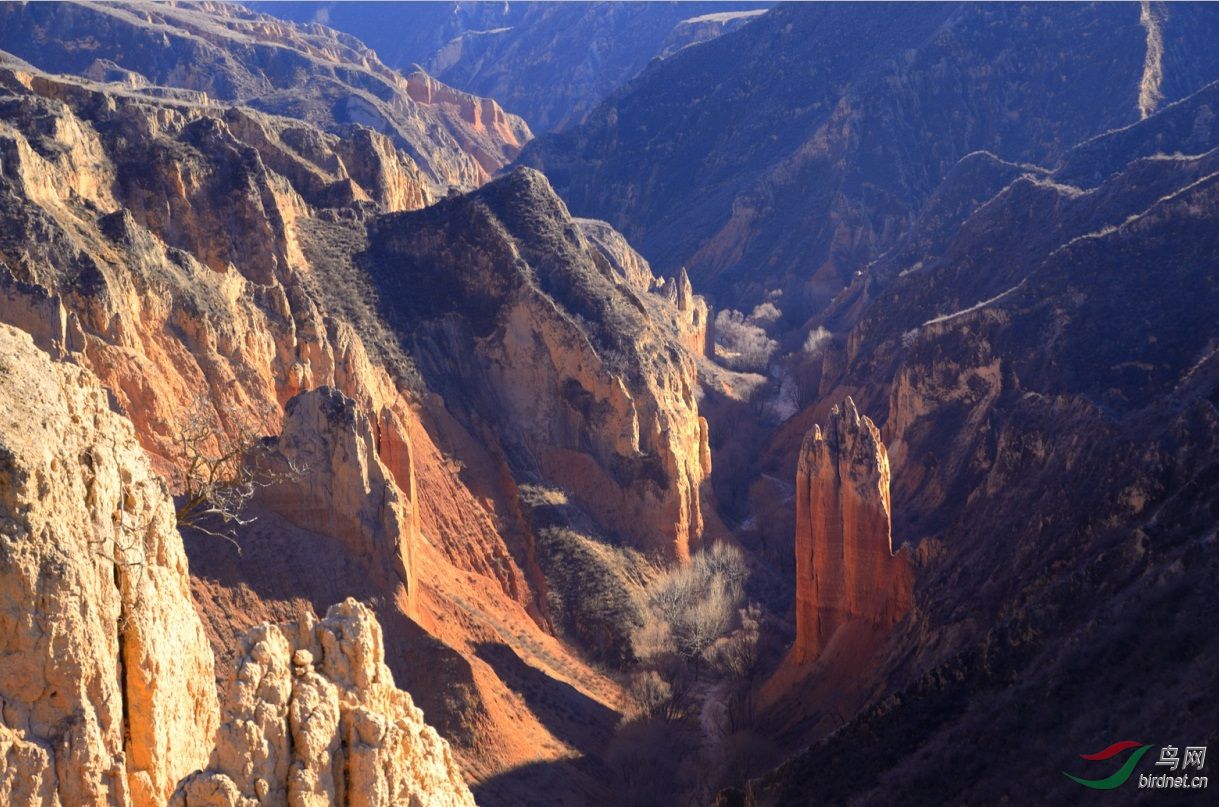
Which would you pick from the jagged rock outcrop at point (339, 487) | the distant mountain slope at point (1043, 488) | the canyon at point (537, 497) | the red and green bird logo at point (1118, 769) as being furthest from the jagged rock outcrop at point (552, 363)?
the red and green bird logo at point (1118, 769)

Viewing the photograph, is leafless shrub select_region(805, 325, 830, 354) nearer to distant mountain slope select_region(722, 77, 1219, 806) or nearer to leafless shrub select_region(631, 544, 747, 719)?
distant mountain slope select_region(722, 77, 1219, 806)

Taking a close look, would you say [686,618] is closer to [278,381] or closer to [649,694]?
[649,694]

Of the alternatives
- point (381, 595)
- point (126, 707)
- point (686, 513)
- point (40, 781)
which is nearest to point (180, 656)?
point (126, 707)

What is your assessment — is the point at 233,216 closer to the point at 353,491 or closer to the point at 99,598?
the point at 353,491

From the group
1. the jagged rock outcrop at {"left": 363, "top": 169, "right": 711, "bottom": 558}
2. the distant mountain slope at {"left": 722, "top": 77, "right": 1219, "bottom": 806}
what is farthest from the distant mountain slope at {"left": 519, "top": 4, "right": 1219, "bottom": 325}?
the jagged rock outcrop at {"left": 363, "top": 169, "right": 711, "bottom": 558}

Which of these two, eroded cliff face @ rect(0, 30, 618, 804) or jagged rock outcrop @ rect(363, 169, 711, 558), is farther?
jagged rock outcrop @ rect(363, 169, 711, 558)

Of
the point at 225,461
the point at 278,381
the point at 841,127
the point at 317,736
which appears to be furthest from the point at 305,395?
the point at 841,127

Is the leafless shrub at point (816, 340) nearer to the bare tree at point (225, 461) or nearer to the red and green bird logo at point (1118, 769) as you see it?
the bare tree at point (225, 461)
